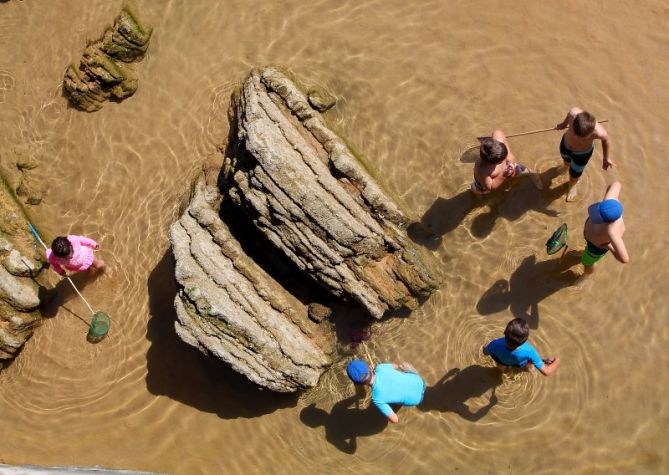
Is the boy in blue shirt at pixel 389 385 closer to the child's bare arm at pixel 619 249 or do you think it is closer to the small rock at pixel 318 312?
the small rock at pixel 318 312

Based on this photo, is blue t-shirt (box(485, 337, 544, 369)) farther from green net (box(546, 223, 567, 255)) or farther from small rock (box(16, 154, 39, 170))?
small rock (box(16, 154, 39, 170))

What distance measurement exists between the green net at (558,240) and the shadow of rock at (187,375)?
354cm

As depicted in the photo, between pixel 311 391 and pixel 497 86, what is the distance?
4490mm

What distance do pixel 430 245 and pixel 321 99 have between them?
2.35 m

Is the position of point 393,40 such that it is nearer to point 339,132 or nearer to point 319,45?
point 319,45

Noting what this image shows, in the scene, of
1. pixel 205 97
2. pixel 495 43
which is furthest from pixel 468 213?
pixel 205 97

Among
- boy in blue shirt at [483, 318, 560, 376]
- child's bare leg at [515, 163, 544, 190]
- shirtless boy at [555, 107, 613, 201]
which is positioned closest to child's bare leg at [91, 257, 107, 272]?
boy in blue shirt at [483, 318, 560, 376]

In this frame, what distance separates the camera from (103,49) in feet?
25.3

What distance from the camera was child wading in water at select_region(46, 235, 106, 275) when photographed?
6500mm

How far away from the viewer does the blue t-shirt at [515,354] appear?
18.5ft

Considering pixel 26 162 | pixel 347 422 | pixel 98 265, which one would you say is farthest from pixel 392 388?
pixel 26 162

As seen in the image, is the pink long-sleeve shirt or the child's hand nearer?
the child's hand

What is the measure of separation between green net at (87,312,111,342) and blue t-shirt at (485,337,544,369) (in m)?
4.79

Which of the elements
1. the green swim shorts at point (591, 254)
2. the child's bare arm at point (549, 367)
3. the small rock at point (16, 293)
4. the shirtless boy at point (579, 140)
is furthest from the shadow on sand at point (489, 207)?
the small rock at point (16, 293)
